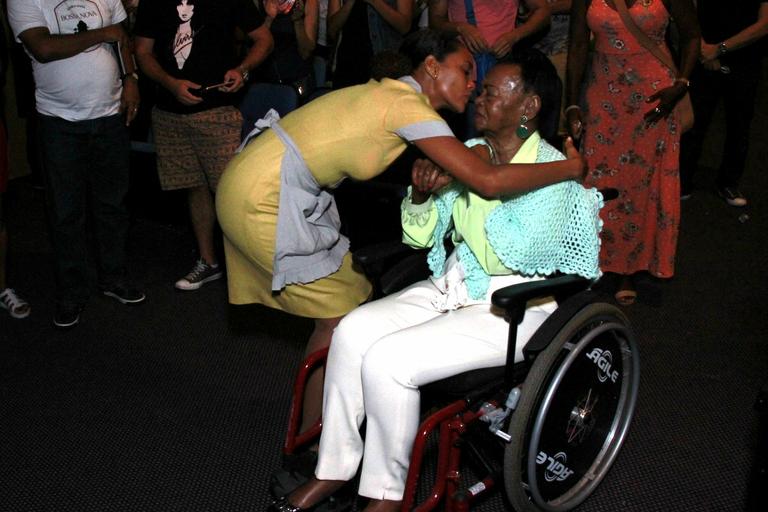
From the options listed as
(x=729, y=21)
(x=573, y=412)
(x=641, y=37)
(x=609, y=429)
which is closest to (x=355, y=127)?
(x=573, y=412)

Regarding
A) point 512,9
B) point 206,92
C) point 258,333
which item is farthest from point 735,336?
point 206,92

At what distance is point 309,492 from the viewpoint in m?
1.96

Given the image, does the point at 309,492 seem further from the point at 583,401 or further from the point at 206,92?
the point at 206,92

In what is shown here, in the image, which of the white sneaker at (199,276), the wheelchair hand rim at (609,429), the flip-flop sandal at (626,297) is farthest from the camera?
the white sneaker at (199,276)

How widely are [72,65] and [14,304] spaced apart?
38.0 inches

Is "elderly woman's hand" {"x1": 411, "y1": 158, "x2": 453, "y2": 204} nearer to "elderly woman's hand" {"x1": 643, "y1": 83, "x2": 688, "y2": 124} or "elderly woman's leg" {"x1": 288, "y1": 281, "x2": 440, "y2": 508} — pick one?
"elderly woman's leg" {"x1": 288, "y1": 281, "x2": 440, "y2": 508}

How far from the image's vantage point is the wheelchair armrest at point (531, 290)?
5.53ft

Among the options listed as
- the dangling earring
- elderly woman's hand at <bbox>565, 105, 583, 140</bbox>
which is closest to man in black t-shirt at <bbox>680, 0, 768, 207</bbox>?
elderly woman's hand at <bbox>565, 105, 583, 140</bbox>

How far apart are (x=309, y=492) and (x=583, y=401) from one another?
2.31 feet

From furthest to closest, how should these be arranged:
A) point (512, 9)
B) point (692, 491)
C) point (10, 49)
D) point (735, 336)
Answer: point (10, 49)
point (512, 9)
point (735, 336)
point (692, 491)

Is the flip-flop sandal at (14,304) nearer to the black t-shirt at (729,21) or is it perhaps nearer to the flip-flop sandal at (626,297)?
the flip-flop sandal at (626,297)

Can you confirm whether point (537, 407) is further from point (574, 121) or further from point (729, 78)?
point (729, 78)

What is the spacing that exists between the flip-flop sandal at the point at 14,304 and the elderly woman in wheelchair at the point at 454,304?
65.2 inches

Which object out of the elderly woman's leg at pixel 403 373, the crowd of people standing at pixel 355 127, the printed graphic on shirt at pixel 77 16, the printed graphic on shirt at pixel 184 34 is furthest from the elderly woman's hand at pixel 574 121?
the printed graphic on shirt at pixel 77 16
